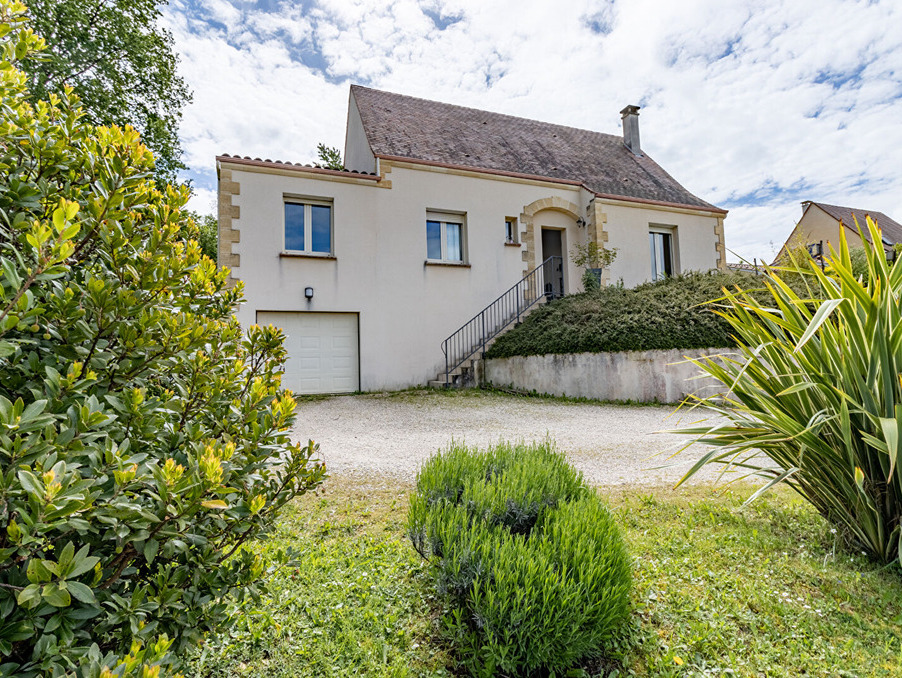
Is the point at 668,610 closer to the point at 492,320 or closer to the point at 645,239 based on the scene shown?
the point at 492,320

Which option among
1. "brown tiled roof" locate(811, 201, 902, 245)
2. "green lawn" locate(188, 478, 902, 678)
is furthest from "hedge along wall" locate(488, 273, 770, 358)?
"brown tiled roof" locate(811, 201, 902, 245)

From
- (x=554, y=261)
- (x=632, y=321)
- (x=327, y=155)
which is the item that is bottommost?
(x=632, y=321)

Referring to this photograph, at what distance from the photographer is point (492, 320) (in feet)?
39.2

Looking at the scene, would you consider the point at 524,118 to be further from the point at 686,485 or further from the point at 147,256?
the point at 147,256

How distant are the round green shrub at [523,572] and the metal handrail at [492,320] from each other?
8.69 metres

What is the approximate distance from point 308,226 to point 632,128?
13.0 meters

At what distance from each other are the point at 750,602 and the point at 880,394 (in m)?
1.19

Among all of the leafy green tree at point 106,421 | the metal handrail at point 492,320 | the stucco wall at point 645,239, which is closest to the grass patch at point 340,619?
the leafy green tree at point 106,421

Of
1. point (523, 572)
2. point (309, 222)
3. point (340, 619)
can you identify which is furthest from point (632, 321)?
point (340, 619)

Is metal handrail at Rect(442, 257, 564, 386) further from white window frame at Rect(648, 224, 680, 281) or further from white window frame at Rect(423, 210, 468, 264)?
white window frame at Rect(648, 224, 680, 281)

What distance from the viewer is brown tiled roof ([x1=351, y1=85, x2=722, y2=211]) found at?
12.4 metres

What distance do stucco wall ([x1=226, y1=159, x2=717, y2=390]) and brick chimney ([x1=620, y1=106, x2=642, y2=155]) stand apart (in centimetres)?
534

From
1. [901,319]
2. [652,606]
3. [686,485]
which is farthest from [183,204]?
[686,485]

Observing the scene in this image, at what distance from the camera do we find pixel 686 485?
3.84 metres
